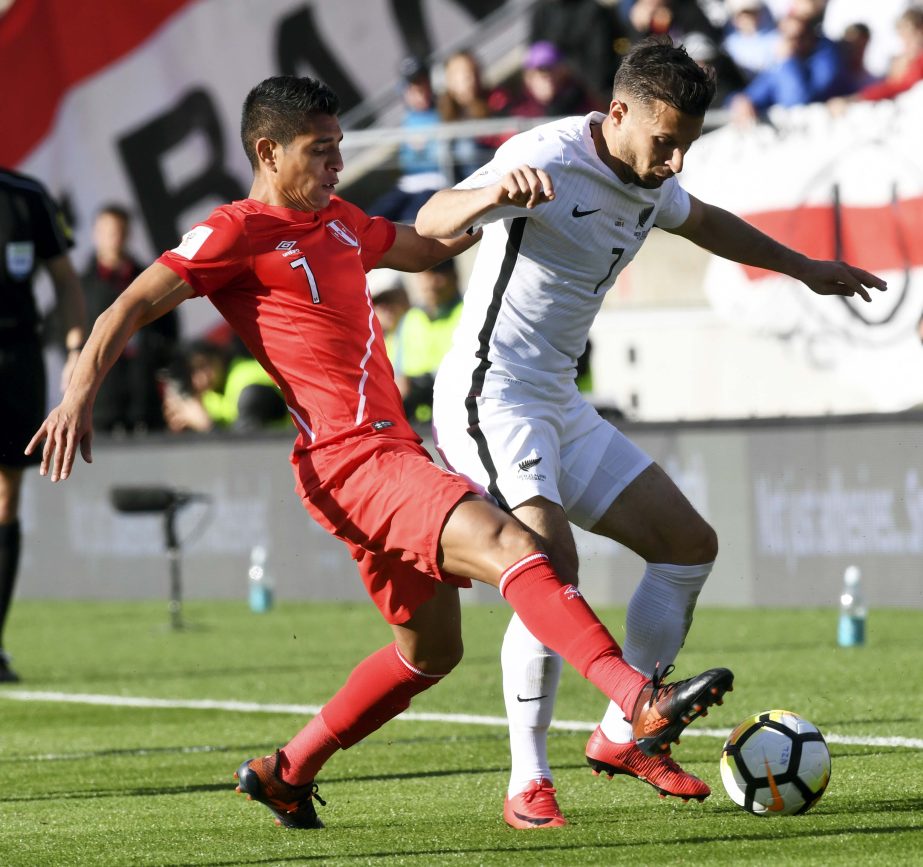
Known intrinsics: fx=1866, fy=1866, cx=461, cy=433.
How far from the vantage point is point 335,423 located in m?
5.14

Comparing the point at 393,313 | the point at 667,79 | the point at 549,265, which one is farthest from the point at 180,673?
the point at 667,79

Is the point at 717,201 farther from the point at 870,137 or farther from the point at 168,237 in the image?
the point at 168,237

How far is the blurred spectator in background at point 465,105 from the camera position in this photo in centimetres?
1561

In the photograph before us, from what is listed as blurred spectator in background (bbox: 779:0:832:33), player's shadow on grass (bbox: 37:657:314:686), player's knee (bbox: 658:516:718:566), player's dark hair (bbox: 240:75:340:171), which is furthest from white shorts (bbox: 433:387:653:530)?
blurred spectator in background (bbox: 779:0:832:33)

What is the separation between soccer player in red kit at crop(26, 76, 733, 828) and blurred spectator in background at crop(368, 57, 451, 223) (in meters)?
10.2

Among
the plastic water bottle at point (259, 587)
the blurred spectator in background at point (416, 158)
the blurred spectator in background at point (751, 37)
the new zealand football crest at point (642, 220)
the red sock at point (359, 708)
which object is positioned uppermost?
the blurred spectator in background at point (751, 37)

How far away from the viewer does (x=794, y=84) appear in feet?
47.6

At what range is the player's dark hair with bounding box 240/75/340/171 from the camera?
523 centimetres

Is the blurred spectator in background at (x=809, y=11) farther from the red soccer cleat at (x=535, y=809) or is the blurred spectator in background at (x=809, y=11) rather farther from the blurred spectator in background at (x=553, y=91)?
the red soccer cleat at (x=535, y=809)

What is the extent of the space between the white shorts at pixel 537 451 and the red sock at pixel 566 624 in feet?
1.42

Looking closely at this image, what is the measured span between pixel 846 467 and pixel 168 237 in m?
9.06

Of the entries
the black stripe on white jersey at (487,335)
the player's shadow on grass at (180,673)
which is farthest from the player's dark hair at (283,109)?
the player's shadow on grass at (180,673)

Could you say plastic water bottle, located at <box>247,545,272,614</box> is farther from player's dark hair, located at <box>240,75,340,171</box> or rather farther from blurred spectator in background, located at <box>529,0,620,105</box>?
player's dark hair, located at <box>240,75,340,171</box>

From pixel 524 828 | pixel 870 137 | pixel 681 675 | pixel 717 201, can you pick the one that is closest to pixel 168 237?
pixel 717 201
